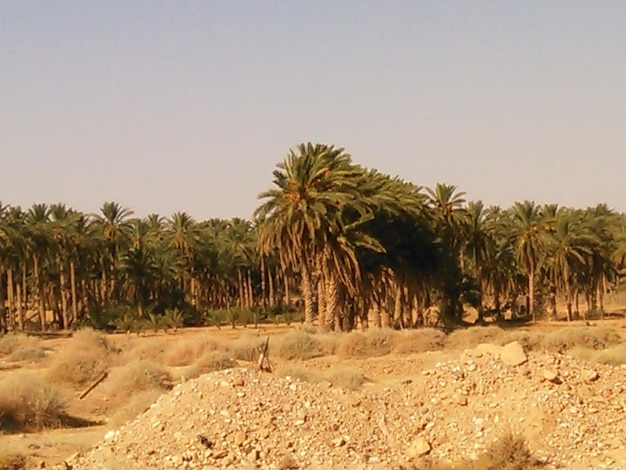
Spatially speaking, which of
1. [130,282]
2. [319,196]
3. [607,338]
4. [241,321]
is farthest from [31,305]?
[607,338]

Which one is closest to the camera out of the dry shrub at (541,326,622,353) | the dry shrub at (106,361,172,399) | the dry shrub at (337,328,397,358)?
the dry shrub at (106,361,172,399)

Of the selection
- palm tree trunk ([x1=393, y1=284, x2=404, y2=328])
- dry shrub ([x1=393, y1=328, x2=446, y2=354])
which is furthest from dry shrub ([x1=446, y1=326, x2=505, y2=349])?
palm tree trunk ([x1=393, y1=284, x2=404, y2=328])

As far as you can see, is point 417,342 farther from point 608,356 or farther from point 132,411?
point 132,411

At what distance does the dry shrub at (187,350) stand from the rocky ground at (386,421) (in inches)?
563

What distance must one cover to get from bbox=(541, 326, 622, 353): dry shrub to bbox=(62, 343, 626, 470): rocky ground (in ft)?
42.3

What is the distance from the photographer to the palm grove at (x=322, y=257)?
41.7 meters

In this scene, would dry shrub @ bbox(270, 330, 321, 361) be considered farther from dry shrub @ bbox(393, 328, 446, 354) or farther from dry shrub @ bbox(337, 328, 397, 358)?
dry shrub @ bbox(393, 328, 446, 354)

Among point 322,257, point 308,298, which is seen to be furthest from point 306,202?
point 308,298

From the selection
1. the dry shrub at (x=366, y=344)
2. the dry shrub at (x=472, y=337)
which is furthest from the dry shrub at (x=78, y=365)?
the dry shrub at (x=472, y=337)

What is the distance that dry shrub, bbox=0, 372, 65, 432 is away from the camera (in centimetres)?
1916

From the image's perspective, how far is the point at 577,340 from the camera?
103ft

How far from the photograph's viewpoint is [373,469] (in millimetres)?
13711

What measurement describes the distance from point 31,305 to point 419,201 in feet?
164

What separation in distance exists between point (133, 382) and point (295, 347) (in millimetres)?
10527
